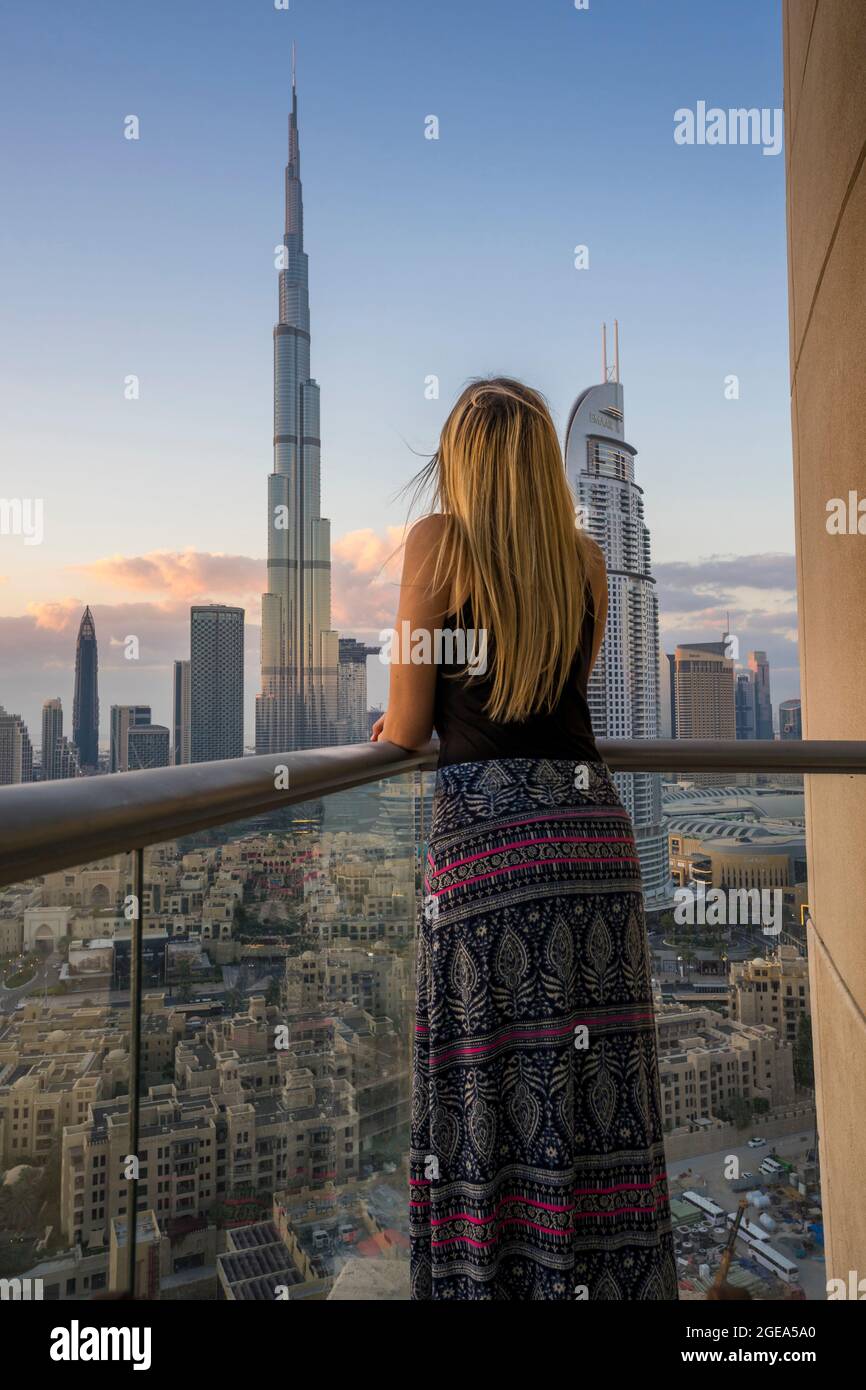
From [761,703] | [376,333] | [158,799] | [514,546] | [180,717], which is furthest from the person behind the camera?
Answer: [376,333]

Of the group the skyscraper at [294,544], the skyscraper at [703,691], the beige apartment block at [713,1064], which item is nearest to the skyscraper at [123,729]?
the beige apartment block at [713,1064]

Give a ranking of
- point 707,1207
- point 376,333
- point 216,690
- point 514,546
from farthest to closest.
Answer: point 376,333 → point 216,690 → point 707,1207 → point 514,546

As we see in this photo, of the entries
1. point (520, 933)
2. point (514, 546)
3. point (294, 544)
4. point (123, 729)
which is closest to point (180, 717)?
point (123, 729)

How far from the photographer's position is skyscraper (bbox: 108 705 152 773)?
8117 mm

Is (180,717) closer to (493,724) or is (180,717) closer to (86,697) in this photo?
(86,697)

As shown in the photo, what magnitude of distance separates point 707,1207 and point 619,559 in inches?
70.1

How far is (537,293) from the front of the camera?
2270cm

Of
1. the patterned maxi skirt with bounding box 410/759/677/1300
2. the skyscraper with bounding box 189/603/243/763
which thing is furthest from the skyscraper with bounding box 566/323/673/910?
the skyscraper with bounding box 189/603/243/763

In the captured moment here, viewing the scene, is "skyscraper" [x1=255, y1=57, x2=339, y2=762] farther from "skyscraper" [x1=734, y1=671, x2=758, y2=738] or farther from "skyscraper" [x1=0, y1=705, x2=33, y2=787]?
"skyscraper" [x1=734, y1=671, x2=758, y2=738]

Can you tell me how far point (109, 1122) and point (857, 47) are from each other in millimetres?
2921

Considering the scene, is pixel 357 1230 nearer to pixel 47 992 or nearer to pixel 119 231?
pixel 47 992

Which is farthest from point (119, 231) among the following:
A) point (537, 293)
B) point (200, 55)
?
point (537, 293)

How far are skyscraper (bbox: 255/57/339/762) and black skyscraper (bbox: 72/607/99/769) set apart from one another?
119 inches

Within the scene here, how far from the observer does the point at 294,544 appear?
2633 centimetres
